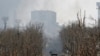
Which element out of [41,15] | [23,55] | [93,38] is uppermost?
[41,15]

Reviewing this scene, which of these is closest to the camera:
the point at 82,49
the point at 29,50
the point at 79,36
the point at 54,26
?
the point at 82,49

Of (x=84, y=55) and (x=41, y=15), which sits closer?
(x=84, y=55)

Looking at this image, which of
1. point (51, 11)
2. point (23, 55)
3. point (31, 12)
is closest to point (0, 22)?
point (31, 12)

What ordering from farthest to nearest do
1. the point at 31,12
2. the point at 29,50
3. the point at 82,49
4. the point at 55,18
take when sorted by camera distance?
the point at 31,12 → the point at 55,18 → the point at 29,50 → the point at 82,49

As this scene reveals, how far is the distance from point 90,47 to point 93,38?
287 mm

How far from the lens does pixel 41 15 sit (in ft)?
365

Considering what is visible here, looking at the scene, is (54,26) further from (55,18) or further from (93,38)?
(93,38)

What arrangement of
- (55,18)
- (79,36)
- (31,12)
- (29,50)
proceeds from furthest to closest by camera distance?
(31,12) < (55,18) < (29,50) < (79,36)

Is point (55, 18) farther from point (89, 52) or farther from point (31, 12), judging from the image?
point (89, 52)

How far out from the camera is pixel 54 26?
99438 millimetres

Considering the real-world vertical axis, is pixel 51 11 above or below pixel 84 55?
above

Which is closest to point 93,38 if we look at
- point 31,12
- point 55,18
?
point 55,18

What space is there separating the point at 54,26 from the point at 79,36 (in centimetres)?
9191

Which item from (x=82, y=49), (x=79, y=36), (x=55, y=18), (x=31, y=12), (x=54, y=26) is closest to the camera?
(x=82, y=49)
